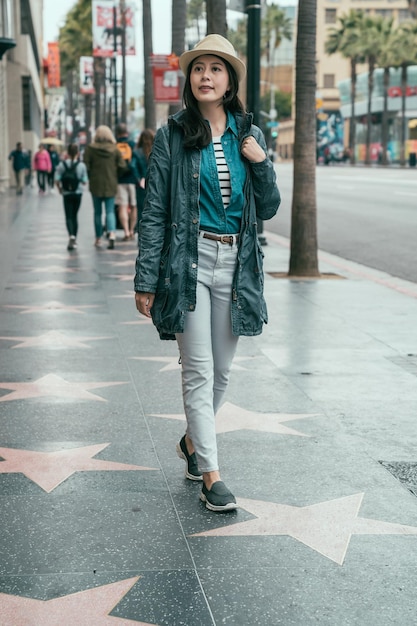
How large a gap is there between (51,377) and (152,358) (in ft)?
3.20

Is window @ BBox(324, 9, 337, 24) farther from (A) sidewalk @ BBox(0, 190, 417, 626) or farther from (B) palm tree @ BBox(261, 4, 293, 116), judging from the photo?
(A) sidewalk @ BBox(0, 190, 417, 626)

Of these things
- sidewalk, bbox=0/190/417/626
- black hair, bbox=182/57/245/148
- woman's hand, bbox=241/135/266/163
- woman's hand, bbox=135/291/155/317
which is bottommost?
sidewalk, bbox=0/190/417/626

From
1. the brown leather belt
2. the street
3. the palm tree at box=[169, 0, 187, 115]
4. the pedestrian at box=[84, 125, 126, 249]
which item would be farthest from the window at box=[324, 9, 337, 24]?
the brown leather belt

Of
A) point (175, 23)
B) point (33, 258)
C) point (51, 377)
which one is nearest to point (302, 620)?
point (51, 377)

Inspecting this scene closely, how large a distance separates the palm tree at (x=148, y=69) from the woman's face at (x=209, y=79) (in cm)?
2244

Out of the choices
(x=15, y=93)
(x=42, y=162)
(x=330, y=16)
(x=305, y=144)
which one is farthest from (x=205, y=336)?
(x=330, y=16)

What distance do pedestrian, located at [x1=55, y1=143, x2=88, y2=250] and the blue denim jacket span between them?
11960mm

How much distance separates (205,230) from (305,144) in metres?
8.28

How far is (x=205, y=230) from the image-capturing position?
475 centimetres

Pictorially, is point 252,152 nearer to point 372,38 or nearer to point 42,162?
point 42,162

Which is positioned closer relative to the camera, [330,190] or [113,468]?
[113,468]

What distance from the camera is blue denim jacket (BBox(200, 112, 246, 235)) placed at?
15.5 ft

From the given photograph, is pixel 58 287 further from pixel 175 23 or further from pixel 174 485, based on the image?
pixel 175 23

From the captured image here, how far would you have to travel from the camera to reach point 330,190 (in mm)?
38781
